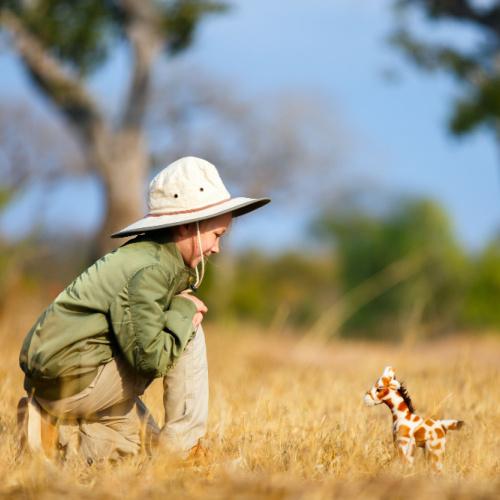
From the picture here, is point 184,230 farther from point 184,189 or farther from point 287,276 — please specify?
point 287,276

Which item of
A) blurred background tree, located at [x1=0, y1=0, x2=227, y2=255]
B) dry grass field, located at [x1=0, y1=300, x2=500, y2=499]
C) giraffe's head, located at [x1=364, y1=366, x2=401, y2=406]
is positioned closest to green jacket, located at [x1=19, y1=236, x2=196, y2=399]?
dry grass field, located at [x1=0, y1=300, x2=500, y2=499]

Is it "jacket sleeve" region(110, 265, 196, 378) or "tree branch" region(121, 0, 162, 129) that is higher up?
"tree branch" region(121, 0, 162, 129)

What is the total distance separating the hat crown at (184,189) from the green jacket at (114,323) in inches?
6.3

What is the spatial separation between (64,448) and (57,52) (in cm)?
1045

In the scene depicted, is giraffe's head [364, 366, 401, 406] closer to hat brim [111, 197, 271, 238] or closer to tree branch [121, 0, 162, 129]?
hat brim [111, 197, 271, 238]

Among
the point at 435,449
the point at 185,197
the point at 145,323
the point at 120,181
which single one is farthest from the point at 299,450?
the point at 120,181

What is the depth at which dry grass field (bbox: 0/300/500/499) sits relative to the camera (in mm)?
2379

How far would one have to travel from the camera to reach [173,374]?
3359 millimetres

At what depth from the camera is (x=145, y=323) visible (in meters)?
3.08

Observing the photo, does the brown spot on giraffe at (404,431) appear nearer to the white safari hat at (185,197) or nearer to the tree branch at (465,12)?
the white safari hat at (185,197)

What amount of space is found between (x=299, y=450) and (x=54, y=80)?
10416mm

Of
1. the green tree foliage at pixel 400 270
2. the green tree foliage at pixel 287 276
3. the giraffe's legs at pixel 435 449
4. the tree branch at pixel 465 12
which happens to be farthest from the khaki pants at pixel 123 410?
the green tree foliage at pixel 287 276

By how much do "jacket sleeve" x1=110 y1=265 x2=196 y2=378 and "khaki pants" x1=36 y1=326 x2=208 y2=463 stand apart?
0.64 feet

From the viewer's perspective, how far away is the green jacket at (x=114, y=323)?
3.09m
